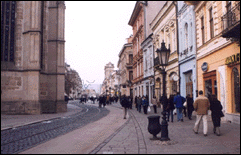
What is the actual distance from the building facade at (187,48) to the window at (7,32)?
15396 millimetres

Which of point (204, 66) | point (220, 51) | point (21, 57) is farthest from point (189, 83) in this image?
point (21, 57)

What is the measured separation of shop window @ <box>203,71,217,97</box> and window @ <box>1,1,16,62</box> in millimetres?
17599

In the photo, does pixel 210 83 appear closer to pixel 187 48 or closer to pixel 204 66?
pixel 204 66

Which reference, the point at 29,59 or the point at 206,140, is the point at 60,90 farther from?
the point at 206,140

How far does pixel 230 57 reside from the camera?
14562 mm

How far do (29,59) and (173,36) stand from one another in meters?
13.6

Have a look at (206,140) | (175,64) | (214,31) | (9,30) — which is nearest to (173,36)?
(175,64)

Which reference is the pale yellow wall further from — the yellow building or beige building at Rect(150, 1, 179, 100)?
beige building at Rect(150, 1, 179, 100)

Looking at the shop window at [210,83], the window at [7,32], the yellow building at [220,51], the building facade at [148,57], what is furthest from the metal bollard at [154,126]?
the building facade at [148,57]

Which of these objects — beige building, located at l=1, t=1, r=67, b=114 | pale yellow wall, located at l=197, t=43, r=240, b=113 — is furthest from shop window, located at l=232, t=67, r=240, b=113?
beige building, located at l=1, t=1, r=67, b=114

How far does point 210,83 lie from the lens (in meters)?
18.3

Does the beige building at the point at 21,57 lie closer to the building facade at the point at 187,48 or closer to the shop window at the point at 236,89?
the building facade at the point at 187,48

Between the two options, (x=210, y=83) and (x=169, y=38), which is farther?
(x=169, y=38)

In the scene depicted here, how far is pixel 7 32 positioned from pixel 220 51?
761 inches
